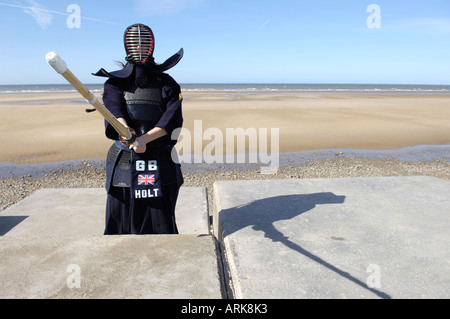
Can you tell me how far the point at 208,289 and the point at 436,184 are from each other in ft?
10.7

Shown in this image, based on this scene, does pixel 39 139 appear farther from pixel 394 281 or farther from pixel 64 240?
pixel 394 281

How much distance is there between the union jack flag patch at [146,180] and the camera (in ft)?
7.93

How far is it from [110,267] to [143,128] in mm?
1005

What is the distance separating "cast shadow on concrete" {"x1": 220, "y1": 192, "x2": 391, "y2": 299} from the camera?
2385 millimetres

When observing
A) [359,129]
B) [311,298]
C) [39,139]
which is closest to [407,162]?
[359,129]

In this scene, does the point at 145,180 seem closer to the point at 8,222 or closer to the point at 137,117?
the point at 137,117

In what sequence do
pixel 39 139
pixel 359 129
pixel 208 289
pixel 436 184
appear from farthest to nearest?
1. pixel 359 129
2. pixel 39 139
3. pixel 436 184
4. pixel 208 289

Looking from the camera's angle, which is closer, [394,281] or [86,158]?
[394,281]

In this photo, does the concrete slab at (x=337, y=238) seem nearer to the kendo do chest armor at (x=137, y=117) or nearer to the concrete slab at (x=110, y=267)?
the concrete slab at (x=110, y=267)

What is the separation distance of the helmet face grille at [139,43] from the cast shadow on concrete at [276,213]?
1.46 m

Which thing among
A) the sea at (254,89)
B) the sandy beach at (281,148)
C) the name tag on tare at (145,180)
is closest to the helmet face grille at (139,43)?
the name tag on tare at (145,180)

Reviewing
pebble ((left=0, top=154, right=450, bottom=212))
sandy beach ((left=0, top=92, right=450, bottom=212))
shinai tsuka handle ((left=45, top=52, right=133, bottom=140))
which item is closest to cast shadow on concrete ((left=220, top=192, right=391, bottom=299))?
shinai tsuka handle ((left=45, top=52, right=133, bottom=140))

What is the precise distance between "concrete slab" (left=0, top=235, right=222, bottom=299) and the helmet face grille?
1263 mm
